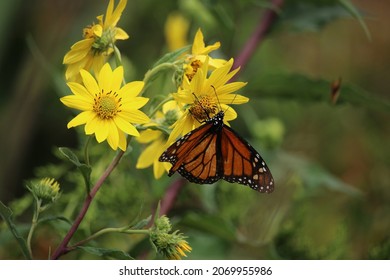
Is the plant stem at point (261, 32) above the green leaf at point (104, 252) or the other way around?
above

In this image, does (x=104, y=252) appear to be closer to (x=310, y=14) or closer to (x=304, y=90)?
(x=304, y=90)

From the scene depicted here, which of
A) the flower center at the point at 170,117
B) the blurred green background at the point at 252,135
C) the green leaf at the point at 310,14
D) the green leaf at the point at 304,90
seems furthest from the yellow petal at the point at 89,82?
the green leaf at the point at 310,14

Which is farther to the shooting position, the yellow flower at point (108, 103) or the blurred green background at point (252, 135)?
the blurred green background at point (252, 135)

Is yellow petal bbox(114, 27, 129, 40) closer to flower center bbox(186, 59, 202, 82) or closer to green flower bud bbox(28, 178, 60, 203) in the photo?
flower center bbox(186, 59, 202, 82)

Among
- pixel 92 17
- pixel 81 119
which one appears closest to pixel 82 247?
pixel 81 119

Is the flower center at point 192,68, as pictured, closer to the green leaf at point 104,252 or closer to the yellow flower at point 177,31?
the green leaf at point 104,252

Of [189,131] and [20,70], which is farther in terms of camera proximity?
[20,70]
